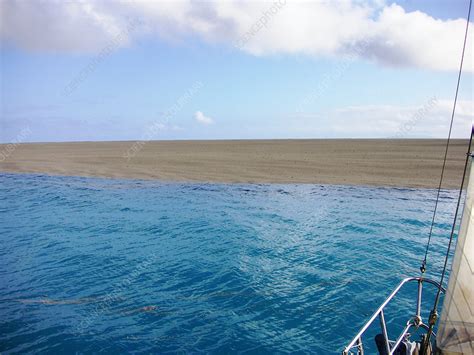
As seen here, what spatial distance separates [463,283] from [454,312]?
415 mm

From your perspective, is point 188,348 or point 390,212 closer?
point 188,348

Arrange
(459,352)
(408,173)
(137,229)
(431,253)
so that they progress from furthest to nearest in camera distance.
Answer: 1. (408,173)
2. (137,229)
3. (431,253)
4. (459,352)

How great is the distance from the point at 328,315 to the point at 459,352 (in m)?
5.40

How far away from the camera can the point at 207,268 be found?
45.1 feet

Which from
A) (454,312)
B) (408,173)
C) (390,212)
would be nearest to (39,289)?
(454,312)

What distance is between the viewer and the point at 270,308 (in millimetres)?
10742

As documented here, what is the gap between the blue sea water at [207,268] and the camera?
9.55 meters

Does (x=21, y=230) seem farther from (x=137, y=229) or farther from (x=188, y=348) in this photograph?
(x=188, y=348)

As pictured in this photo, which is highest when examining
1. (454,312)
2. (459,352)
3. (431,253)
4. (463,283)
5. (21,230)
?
(463,283)

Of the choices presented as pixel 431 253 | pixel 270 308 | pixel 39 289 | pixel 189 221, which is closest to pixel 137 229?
pixel 189 221

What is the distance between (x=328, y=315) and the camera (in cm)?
1042

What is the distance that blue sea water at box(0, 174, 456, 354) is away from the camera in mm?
9547

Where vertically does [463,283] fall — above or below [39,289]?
above

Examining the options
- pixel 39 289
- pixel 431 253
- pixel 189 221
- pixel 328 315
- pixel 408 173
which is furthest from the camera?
pixel 408 173
